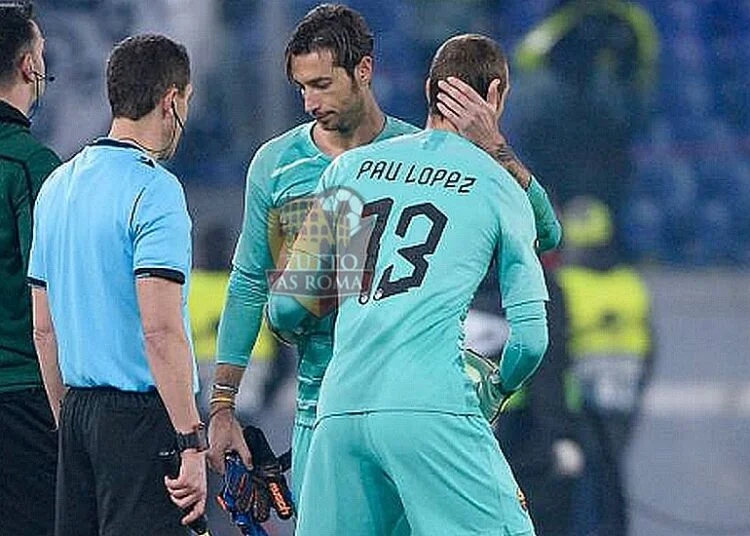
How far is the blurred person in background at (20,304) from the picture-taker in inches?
166

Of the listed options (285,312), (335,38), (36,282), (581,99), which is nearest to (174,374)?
(285,312)

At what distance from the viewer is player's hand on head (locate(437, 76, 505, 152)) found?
12.2 feet

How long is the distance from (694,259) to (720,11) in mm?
1401

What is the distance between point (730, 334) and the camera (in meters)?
7.34

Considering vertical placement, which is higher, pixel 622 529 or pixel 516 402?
pixel 516 402

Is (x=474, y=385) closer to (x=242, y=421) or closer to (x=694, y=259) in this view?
(x=242, y=421)

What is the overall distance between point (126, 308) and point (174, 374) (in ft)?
0.58

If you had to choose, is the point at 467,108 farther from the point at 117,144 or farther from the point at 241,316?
the point at 241,316

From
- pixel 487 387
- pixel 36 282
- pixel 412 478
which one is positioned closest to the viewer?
pixel 412 478

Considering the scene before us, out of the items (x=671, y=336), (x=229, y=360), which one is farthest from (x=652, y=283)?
(x=229, y=360)

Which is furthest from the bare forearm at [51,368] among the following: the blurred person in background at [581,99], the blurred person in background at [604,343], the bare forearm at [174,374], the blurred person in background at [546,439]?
the blurred person in background at [581,99]

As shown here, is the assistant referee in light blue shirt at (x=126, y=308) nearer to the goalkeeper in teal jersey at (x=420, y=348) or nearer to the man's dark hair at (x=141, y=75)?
the man's dark hair at (x=141, y=75)

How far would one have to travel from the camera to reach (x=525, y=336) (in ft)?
11.8

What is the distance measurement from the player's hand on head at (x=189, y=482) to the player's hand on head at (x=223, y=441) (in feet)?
1.43
